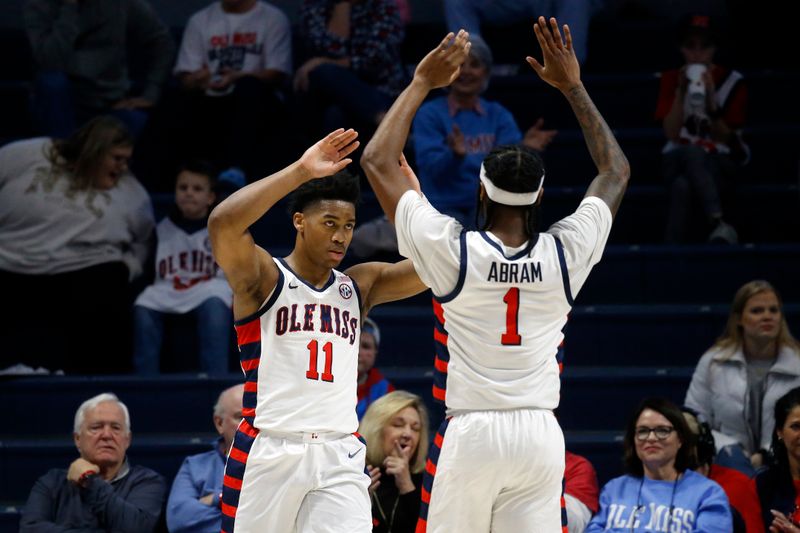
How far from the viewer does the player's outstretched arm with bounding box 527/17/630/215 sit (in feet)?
16.1

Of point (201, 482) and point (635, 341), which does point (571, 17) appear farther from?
point (201, 482)

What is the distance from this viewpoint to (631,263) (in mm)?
8742

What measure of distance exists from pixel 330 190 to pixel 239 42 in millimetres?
4979

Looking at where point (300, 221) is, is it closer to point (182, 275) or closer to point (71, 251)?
point (182, 275)

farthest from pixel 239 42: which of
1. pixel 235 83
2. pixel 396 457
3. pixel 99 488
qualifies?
pixel 396 457

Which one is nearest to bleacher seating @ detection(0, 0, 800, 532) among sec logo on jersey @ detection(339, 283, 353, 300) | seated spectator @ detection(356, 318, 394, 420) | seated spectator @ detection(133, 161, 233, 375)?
seated spectator @ detection(133, 161, 233, 375)

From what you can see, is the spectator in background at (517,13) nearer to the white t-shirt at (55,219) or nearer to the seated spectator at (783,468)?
the white t-shirt at (55,219)

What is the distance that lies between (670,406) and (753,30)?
Answer: 15.5 feet

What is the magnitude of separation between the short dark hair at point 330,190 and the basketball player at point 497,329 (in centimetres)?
28

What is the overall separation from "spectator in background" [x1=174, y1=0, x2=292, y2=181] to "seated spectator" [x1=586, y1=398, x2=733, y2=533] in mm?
3824

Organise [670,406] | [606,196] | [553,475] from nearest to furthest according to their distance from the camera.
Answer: [553,475]
[606,196]
[670,406]

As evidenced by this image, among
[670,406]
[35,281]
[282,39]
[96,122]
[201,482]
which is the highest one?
[282,39]

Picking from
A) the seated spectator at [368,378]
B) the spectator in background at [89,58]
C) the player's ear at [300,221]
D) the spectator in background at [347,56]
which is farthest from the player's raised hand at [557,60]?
the spectator in background at [89,58]

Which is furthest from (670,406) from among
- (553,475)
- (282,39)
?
(282,39)
